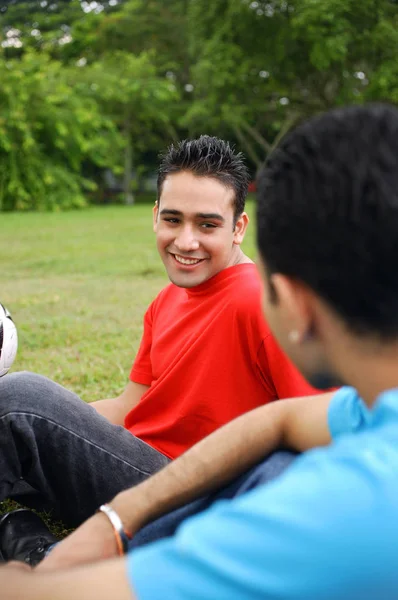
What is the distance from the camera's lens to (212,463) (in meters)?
1.80

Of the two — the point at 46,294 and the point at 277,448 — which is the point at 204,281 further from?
the point at 46,294

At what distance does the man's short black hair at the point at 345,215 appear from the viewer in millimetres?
1124

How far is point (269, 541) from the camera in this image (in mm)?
1013

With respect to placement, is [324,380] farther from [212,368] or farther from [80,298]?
[80,298]

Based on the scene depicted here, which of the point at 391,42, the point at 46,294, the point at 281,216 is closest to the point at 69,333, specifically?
the point at 46,294

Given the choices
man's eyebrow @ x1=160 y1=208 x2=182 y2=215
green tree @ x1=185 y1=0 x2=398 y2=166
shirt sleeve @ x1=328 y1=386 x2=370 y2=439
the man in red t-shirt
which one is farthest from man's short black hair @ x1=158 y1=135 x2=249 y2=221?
green tree @ x1=185 y1=0 x2=398 y2=166

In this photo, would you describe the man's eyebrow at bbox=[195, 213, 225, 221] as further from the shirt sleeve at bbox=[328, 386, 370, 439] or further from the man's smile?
the shirt sleeve at bbox=[328, 386, 370, 439]

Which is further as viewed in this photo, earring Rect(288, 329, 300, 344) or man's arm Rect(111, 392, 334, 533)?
man's arm Rect(111, 392, 334, 533)

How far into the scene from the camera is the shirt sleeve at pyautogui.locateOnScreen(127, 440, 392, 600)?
3.30 ft

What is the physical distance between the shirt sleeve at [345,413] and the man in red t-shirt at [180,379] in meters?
0.61

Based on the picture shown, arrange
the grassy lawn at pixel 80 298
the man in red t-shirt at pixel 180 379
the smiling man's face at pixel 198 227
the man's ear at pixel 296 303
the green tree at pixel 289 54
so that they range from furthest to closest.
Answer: the green tree at pixel 289 54 < the grassy lawn at pixel 80 298 < the smiling man's face at pixel 198 227 < the man in red t-shirt at pixel 180 379 < the man's ear at pixel 296 303

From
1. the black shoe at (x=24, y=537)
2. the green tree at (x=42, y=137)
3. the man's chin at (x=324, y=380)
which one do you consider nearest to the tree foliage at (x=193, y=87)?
the green tree at (x=42, y=137)

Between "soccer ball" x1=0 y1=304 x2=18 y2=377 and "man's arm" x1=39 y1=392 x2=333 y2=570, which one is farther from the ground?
"man's arm" x1=39 y1=392 x2=333 y2=570

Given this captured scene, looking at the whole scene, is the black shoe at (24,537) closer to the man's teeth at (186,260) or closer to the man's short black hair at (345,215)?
the man's teeth at (186,260)
